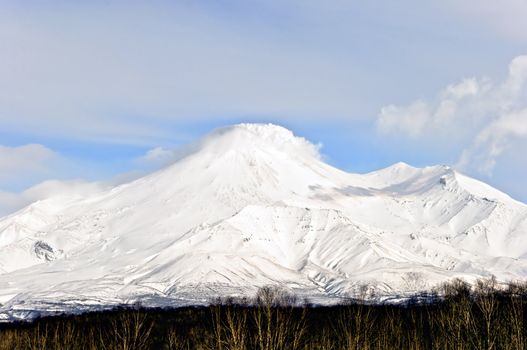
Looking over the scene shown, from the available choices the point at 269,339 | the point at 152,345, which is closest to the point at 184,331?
the point at 152,345

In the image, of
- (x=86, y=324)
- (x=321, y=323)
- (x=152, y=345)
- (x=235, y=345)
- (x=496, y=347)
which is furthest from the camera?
(x=86, y=324)

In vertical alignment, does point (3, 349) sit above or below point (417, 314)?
below

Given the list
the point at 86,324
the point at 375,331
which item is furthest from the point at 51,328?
the point at 375,331

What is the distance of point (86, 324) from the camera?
484 ft

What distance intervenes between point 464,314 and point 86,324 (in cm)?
9639

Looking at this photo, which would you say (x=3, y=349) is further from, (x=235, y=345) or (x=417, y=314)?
(x=417, y=314)

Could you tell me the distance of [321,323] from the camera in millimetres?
135750

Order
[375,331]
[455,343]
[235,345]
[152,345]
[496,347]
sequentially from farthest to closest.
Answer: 1. [152,345]
2. [375,331]
3. [496,347]
4. [455,343]
5. [235,345]

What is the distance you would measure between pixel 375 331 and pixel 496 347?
31.9m

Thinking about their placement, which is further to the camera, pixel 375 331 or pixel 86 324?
pixel 86 324

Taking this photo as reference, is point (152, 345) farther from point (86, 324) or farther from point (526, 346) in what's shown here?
point (526, 346)

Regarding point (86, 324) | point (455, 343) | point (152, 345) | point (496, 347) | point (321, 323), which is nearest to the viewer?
point (455, 343)

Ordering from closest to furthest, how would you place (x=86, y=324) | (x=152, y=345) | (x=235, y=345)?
(x=235, y=345), (x=152, y=345), (x=86, y=324)

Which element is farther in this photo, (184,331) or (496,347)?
(184,331)
